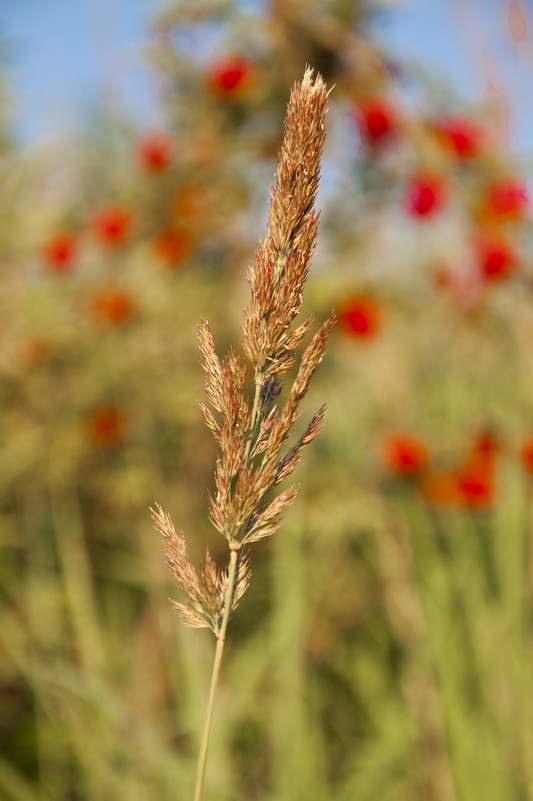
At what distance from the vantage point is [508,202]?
1.43 meters

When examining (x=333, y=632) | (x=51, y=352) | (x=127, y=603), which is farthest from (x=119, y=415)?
(x=333, y=632)

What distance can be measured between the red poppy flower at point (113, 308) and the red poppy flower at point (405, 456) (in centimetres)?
71

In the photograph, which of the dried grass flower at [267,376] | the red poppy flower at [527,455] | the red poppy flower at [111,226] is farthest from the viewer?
the red poppy flower at [111,226]

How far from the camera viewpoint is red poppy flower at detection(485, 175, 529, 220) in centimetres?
143

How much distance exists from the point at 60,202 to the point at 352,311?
137cm

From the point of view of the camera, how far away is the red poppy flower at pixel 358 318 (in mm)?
1590

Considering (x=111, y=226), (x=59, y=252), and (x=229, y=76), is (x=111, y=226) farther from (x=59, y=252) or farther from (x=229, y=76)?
(x=229, y=76)

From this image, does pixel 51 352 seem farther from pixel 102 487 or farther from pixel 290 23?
pixel 290 23

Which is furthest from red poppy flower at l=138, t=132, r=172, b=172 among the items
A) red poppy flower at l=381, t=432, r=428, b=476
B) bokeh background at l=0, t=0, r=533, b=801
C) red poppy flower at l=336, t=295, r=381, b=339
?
red poppy flower at l=381, t=432, r=428, b=476

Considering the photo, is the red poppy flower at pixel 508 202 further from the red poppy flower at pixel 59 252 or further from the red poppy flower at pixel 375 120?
the red poppy flower at pixel 59 252

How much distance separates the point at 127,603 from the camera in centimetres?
206

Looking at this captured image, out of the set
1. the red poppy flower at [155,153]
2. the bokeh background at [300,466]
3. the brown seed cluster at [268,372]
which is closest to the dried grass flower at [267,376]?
the brown seed cluster at [268,372]

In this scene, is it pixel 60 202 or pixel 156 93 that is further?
pixel 60 202

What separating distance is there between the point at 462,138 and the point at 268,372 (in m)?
1.37
